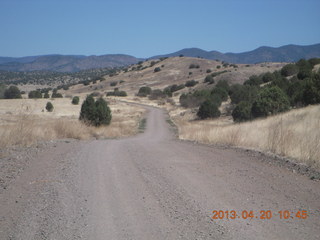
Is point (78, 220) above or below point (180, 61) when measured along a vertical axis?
below

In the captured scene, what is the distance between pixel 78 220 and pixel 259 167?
180 inches

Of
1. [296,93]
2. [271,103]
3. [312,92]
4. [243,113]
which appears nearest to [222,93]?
[243,113]

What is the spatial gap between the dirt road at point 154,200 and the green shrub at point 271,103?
74.0 feet

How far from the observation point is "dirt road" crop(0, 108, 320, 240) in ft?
13.9

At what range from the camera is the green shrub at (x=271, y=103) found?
2940cm

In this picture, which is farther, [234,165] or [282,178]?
[234,165]

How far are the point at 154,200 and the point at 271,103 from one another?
2700 centimetres

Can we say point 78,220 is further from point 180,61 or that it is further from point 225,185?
point 180,61

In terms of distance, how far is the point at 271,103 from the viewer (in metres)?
30.1

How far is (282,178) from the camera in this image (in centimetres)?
659

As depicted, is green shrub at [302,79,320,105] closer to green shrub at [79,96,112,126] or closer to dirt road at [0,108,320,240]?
green shrub at [79,96,112,126]

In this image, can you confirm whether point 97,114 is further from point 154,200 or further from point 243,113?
point 154,200

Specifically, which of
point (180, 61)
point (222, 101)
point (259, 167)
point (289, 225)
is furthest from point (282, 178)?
point (180, 61)

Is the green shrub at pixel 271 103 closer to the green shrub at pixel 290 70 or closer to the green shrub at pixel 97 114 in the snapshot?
the green shrub at pixel 97 114
